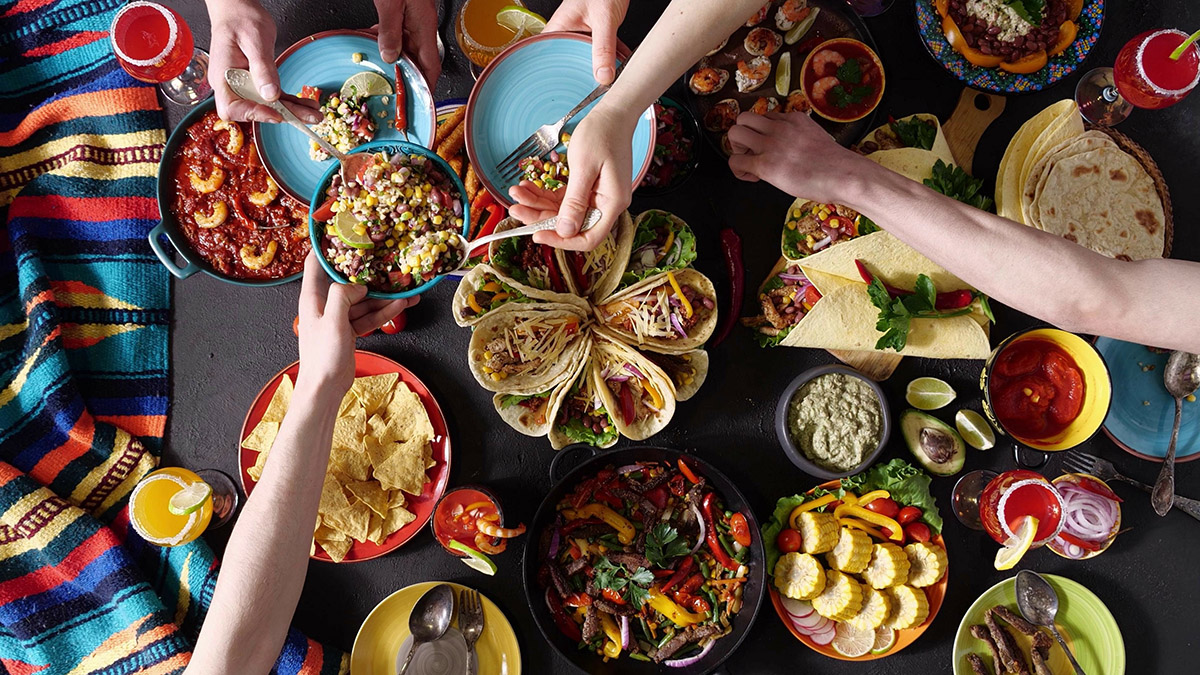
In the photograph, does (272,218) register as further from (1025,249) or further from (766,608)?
(1025,249)

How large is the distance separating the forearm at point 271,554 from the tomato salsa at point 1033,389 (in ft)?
9.13

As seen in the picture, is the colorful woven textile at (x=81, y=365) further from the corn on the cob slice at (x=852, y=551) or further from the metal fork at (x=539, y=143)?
the corn on the cob slice at (x=852, y=551)

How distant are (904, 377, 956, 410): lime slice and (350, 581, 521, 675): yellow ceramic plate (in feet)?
6.80

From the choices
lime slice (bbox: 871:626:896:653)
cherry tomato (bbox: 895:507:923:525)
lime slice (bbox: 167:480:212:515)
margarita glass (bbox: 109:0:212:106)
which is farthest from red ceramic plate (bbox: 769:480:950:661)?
margarita glass (bbox: 109:0:212:106)

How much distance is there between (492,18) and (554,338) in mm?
1435

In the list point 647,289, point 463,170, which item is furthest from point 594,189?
point 463,170

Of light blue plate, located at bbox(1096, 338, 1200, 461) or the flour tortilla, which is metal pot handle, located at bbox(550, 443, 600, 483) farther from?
light blue plate, located at bbox(1096, 338, 1200, 461)

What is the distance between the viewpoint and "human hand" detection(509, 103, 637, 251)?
2416 millimetres

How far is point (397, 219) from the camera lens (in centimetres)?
268

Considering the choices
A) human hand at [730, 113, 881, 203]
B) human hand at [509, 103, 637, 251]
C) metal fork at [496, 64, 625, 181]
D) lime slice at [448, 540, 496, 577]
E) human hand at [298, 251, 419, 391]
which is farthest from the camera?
lime slice at [448, 540, 496, 577]

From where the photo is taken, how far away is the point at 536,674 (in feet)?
10.7

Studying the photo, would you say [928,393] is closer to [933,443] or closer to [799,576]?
[933,443]

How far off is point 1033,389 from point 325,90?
3321 millimetres

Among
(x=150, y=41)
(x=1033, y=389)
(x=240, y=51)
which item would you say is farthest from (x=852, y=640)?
(x=150, y=41)
